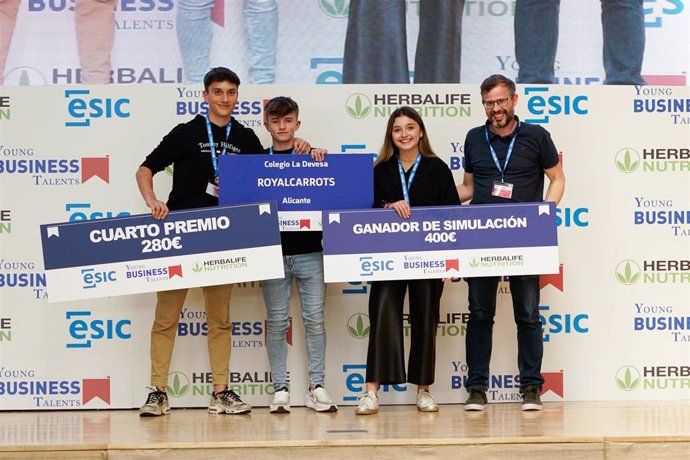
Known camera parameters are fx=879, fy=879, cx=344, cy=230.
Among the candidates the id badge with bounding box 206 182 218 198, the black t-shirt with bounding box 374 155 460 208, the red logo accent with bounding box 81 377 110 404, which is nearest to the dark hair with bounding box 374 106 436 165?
the black t-shirt with bounding box 374 155 460 208

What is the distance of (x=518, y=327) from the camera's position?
4.38m

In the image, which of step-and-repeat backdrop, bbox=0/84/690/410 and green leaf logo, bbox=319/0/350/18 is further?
green leaf logo, bbox=319/0/350/18

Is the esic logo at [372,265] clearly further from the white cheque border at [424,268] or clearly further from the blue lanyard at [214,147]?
the blue lanyard at [214,147]

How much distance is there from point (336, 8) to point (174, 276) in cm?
206

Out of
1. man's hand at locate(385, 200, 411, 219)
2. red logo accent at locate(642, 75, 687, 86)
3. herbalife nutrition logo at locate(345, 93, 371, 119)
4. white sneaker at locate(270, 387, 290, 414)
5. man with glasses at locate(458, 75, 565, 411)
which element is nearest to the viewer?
man's hand at locate(385, 200, 411, 219)

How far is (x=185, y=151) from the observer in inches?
169

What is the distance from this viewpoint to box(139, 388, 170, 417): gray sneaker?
4344 mm

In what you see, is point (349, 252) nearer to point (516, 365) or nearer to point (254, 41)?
point (516, 365)

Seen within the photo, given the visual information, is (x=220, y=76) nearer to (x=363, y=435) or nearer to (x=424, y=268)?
(x=424, y=268)

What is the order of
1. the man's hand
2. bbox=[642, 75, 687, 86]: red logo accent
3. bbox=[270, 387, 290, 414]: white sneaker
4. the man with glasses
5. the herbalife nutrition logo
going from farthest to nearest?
bbox=[642, 75, 687, 86]: red logo accent → the herbalife nutrition logo → bbox=[270, 387, 290, 414]: white sneaker → the man with glasses → the man's hand

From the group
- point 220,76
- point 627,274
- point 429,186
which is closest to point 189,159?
point 220,76

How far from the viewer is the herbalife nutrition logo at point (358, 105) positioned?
15.6 feet

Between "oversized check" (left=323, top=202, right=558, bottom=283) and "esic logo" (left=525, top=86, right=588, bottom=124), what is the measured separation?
794mm

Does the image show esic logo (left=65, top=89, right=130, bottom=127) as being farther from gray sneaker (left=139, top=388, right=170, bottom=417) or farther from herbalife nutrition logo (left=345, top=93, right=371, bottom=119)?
gray sneaker (left=139, top=388, right=170, bottom=417)
